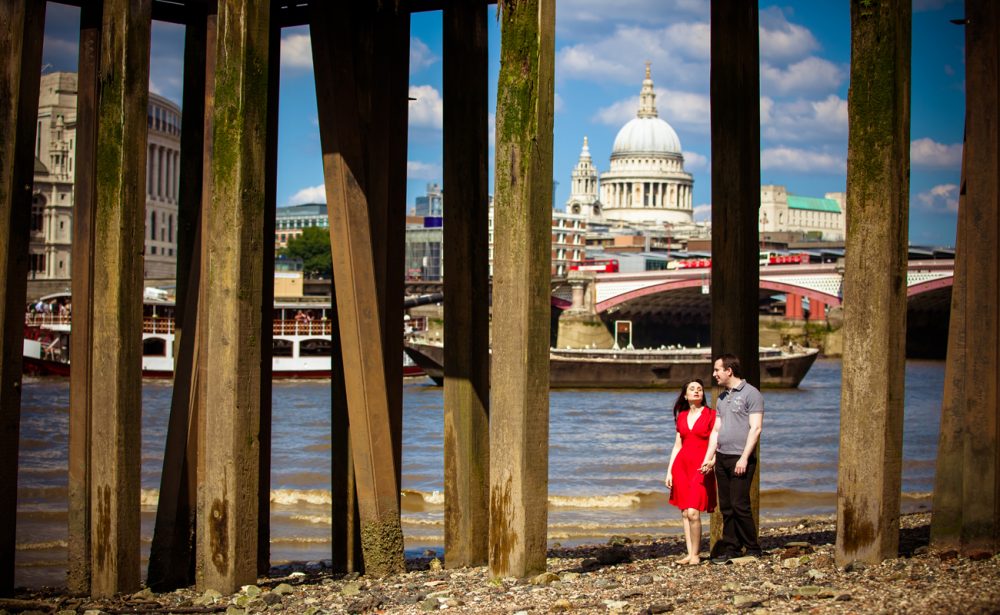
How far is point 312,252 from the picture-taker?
133500mm

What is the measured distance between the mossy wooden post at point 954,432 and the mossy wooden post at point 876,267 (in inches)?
22.8

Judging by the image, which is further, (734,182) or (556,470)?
(556,470)

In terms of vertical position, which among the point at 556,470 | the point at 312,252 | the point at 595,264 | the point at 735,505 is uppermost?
the point at 312,252

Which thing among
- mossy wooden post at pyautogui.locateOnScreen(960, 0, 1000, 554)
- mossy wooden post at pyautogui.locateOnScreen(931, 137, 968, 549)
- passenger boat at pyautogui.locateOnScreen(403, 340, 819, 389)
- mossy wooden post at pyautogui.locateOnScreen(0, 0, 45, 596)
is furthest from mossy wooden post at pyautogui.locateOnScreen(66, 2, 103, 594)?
passenger boat at pyautogui.locateOnScreen(403, 340, 819, 389)

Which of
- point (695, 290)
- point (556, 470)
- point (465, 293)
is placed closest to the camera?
point (465, 293)

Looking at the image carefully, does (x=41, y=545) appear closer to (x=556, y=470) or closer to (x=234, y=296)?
(x=234, y=296)

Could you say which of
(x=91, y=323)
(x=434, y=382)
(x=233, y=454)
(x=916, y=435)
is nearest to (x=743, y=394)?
(x=233, y=454)

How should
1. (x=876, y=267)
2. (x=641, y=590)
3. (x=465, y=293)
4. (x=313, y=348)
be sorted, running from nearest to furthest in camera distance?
(x=876, y=267)
(x=641, y=590)
(x=465, y=293)
(x=313, y=348)

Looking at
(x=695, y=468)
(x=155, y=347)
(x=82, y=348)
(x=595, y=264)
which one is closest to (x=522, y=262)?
(x=695, y=468)

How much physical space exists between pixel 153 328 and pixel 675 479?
1982 inches

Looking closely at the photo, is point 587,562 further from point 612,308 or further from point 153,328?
Result: point 612,308

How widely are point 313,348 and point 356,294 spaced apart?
5076 centimetres

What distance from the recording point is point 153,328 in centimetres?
5575

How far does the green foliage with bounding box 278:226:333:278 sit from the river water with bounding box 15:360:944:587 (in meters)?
85.9
